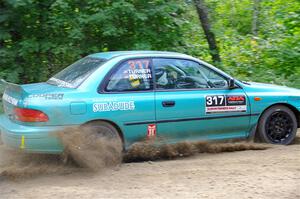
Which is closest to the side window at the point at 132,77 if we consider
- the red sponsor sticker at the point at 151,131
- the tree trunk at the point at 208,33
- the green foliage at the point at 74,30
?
the red sponsor sticker at the point at 151,131

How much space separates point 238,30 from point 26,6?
29.1 feet

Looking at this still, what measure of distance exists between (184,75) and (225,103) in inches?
29.6

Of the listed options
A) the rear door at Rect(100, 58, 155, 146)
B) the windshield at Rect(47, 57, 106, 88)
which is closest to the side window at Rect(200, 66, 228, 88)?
the rear door at Rect(100, 58, 155, 146)

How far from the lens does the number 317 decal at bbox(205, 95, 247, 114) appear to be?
22.3 feet

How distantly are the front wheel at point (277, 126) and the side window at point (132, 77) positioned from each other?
2001 mm

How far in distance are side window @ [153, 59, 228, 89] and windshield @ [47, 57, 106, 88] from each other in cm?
87

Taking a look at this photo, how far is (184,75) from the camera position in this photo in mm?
6816

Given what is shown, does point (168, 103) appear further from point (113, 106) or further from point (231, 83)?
point (231, 83)

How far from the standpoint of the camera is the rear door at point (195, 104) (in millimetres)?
6562

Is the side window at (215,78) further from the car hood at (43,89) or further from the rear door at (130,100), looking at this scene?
the car hood at (43,89)

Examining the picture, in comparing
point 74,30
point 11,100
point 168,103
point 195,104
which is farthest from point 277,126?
point 74,30

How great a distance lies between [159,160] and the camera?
672 cm

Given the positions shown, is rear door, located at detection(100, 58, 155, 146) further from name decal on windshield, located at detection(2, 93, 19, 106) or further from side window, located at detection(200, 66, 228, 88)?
name decal on windshield, located at detection(2, 93, 19, 106)

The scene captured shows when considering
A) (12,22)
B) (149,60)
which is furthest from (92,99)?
(12,22)
